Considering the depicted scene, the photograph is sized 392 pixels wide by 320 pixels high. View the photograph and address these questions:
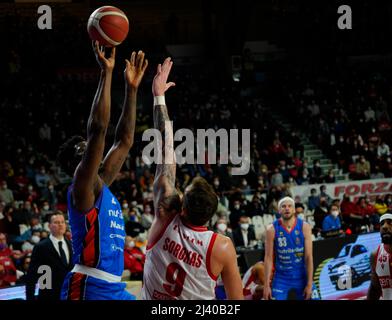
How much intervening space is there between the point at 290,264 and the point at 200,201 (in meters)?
4.32

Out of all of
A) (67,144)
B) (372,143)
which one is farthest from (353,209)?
(67,144)

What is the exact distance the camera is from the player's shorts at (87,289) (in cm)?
375

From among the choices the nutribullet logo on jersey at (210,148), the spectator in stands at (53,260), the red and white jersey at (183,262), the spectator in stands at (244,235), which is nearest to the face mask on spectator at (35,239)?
the spectator in stands at (244,235)

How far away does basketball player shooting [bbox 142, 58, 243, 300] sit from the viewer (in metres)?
3.45

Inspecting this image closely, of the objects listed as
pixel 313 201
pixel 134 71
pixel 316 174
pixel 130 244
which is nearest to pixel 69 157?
pixel 134 71

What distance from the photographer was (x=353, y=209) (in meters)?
14.8

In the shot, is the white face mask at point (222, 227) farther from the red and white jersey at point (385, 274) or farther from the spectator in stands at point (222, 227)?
the red and white jersey at point (385, 274)

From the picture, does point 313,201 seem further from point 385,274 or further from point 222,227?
point 385,274

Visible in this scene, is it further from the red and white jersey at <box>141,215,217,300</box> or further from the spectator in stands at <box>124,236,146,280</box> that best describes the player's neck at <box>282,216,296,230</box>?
the red and white jersey at <box>141,215,217,300</box>

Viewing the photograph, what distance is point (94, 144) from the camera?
11.7 feet

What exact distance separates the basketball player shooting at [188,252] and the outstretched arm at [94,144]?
1.29 feet

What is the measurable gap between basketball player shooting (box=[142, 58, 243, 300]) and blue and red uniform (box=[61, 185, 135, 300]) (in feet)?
0.79

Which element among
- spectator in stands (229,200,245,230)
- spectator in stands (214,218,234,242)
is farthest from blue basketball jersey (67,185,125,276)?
spectator in stands (229,200,245,230)
